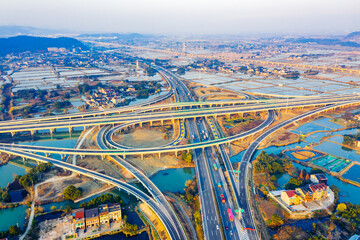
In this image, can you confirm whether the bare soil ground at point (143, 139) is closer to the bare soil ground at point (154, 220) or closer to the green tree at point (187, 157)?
the green tree at point (187, 157)

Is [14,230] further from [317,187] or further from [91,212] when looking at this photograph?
[317,187]

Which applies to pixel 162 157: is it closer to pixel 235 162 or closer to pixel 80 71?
pixel 235 162

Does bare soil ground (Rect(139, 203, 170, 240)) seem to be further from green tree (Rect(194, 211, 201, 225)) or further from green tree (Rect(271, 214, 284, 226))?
green tree (Rect(271, 214, 284, 226))

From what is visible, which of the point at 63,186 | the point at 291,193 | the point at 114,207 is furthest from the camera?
the point at 63,186

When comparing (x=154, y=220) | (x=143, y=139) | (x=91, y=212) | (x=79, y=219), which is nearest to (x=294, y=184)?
(x=154, y=220)

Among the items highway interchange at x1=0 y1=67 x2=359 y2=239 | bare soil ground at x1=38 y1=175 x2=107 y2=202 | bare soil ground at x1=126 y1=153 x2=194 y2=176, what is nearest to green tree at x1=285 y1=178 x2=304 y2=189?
highway interchange at x1=0 y1=67 x2=359 y2=239

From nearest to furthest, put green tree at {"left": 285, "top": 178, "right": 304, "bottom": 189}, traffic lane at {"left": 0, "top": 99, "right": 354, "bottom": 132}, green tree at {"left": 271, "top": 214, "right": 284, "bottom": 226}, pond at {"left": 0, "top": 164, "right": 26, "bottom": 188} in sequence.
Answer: green tree at {"left": 271, "top": 214, "right": 284, "bottom": 226} < green tree at {"left": 285, "top": 178, "right": 304, "bottom": 189} < pond at {"left": 0, "top": 164, "right": 26, "bottom": 188} < traffic lane at {"left": 0, "top": 99, "right": 354, "bottom": 132}

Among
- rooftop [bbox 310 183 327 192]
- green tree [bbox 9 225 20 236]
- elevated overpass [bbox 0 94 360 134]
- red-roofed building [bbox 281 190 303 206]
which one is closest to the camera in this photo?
green tree [bbox 9 225 20 236]

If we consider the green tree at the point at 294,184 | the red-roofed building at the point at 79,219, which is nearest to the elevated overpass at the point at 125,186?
the red-roofed building at the point at 79,219
